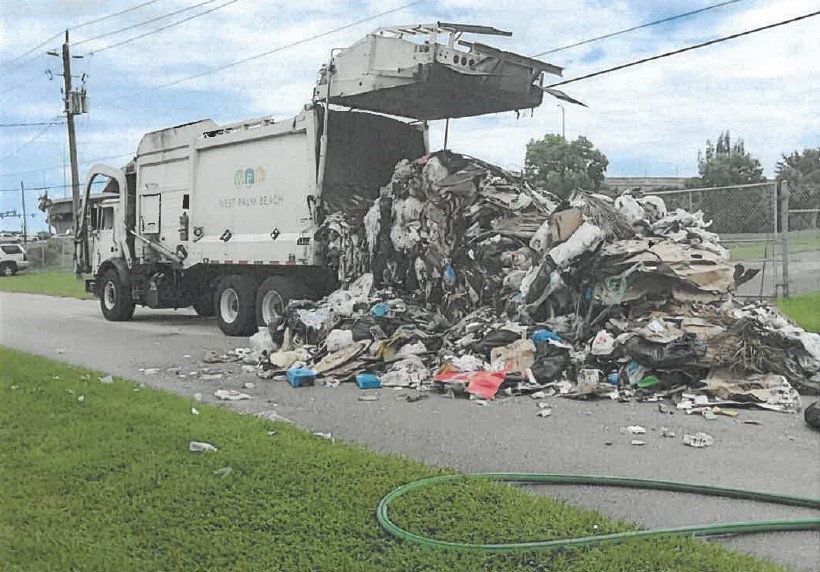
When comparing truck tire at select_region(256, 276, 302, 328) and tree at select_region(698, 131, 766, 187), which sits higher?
tree at select_region(698, 131, 766, 187)

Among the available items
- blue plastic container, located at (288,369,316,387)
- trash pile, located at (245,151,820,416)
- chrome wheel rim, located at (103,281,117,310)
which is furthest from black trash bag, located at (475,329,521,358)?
chrome wheel rim, located at (103,281,117,310)

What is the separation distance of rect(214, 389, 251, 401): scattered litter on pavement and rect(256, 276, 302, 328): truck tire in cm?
387

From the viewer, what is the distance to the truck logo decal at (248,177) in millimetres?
12531

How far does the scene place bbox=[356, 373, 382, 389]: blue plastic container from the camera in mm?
8117

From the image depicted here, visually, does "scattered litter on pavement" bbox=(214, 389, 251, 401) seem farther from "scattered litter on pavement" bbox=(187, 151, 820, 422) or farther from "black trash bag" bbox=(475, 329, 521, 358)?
"black trash bag" bbox=(475, 329, 521, 358)

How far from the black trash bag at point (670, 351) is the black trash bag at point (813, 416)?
48.8 inches

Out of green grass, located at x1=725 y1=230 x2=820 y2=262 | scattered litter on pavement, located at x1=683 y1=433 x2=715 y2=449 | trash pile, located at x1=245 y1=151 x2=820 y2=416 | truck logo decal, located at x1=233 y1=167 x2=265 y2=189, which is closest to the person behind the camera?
scattered litter on pavement, located at x1=683 y1=433 x2=715 y2=449

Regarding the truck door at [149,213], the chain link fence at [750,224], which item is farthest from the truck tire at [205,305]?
the chain link fence at [750,224]

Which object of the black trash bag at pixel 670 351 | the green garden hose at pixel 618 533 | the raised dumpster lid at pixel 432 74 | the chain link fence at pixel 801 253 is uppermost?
the raised dumpster lid at pixel 432 74

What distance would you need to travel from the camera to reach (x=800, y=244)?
1448 cm

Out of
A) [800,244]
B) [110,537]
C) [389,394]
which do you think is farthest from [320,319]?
[800,244]

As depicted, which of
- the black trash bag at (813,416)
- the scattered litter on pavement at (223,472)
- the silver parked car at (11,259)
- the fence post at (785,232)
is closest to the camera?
the scattered litter on pavement at (223,472)

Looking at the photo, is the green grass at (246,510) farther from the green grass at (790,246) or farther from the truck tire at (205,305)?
the green grass at (790,246)

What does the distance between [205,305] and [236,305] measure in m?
2.72
